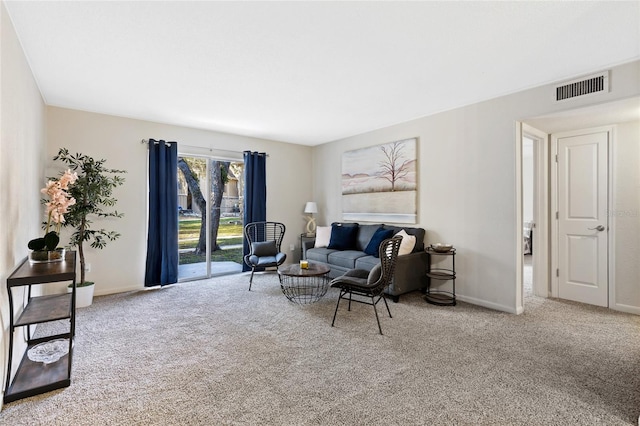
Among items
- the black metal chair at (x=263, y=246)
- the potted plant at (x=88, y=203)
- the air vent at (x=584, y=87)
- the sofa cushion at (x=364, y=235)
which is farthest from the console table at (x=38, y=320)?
the air vent at (x=584, y=87)

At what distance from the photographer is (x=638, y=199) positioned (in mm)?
3502

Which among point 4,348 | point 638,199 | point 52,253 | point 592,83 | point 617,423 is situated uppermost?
point 592,83

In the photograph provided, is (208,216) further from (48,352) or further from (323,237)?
(48,352)

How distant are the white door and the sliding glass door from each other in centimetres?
509

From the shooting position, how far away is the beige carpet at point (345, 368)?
1.84 metres

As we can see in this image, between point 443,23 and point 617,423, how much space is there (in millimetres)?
2774

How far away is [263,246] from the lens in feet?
16.3

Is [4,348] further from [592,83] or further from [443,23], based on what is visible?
[592,83]

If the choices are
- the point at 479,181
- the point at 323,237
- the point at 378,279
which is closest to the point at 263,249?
the point at 323,237

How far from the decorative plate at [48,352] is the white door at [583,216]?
18.7 feet

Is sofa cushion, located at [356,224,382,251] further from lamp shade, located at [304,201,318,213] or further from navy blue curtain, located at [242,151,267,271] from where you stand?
navy blue curtain, located at [242,151,267,271]

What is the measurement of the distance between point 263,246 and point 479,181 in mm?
3291

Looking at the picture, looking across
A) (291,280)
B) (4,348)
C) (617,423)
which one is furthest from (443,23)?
(291,280)

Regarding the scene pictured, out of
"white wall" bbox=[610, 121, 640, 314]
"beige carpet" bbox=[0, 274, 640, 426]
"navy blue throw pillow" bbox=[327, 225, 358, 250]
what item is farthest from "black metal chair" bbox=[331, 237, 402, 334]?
"white wall" bbox=[610, 121, 640, 314]
